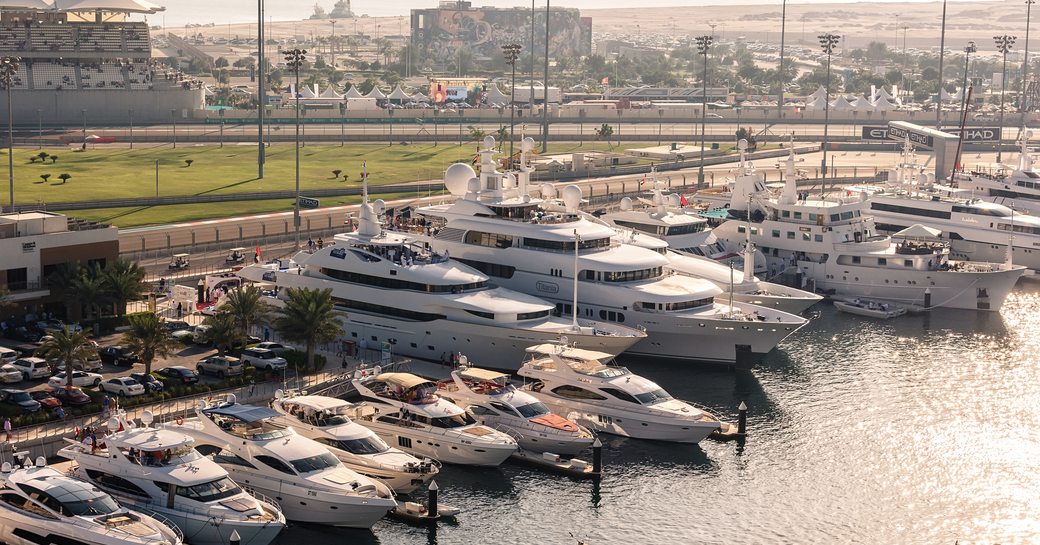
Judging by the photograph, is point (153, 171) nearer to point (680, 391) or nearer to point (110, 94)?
point (110, 94)

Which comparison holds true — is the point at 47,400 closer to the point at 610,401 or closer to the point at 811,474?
the point at 610,401

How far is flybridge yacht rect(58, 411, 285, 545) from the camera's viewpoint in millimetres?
49094

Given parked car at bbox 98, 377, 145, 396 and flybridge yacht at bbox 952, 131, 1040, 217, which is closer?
parked car at bbox 98, 377, 145, 396

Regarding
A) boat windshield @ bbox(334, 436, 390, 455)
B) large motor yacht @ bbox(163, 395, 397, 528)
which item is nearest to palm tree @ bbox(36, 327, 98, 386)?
large motor yacht @ bbox(163, 395, 397, 528)

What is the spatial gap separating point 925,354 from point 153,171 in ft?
307

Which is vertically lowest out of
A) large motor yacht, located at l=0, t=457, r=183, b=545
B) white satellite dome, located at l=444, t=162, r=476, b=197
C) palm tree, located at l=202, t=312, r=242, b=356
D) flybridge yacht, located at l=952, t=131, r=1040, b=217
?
large motor yacht, located at l=0, t=457, r=183, b=545

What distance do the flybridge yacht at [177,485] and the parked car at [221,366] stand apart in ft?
47.9

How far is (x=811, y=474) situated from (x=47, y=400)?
109 feet

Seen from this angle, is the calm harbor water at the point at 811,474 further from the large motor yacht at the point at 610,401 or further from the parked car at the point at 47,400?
the parked car at the point at 47,400

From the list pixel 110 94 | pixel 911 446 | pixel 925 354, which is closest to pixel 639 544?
pixel 911 446

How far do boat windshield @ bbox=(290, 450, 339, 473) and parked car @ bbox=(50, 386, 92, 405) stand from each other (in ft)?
45.2

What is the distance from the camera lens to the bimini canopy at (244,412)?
55.4 m

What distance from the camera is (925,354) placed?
81.9 metres

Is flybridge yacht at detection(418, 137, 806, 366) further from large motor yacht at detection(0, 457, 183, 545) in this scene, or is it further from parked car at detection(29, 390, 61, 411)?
large motor yacht at detection(0, 457, 183, 545)
